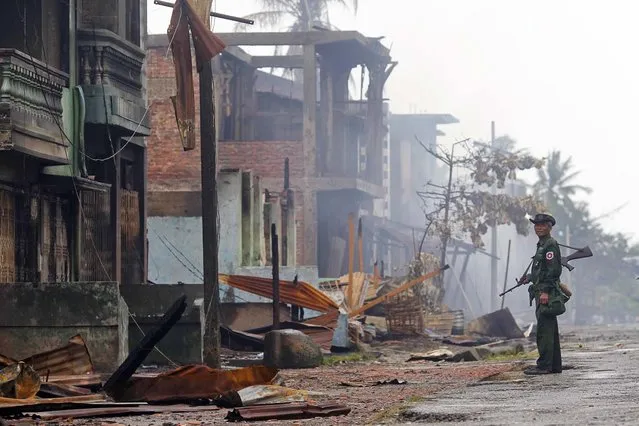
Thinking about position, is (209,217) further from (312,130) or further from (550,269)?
(312,130)

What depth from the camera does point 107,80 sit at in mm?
23641

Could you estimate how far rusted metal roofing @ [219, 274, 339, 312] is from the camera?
93.1ft

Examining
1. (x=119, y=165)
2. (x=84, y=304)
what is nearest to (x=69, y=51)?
(x=119, y=165)

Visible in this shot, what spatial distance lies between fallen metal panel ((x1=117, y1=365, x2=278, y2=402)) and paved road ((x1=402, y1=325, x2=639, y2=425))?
201 cm

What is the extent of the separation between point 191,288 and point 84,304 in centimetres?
531

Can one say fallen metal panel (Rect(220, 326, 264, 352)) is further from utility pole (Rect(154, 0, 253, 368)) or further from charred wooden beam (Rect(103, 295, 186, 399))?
charred wooden beam (Rect(103, 295, 186, 399))

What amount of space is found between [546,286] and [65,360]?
5844 millimetres

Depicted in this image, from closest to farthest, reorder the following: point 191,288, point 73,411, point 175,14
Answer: point 73,411, point 175,14, point 191,288

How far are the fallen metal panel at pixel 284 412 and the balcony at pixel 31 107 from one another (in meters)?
8.97

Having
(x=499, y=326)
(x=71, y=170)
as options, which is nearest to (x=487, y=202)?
(x=499, y=326)

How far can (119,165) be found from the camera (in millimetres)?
25234

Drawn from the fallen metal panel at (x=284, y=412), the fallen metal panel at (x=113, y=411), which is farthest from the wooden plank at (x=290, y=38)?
the fallen metal panel at (x=284, y=412)

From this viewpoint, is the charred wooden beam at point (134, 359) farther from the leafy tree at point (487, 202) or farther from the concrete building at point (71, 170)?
the leafy tree at point (487, 202)

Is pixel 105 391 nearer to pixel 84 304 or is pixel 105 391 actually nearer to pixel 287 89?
pixel 84 304
